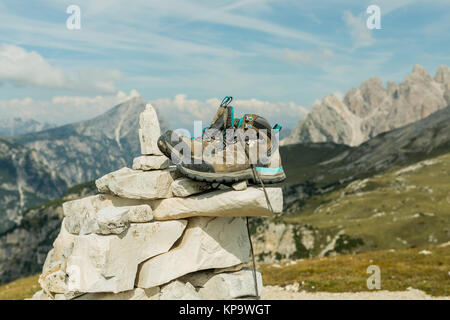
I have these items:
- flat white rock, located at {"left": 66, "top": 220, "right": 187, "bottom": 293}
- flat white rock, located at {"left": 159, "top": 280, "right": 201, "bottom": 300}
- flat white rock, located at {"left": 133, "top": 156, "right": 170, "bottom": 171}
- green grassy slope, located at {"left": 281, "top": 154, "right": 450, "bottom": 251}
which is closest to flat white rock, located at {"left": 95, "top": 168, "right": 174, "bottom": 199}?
flat white rock, located at {"left": 133, "top": 156, "right": 170, "bottom": 171}

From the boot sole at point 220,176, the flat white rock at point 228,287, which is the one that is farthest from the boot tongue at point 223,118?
the flat white rock at point 228,287

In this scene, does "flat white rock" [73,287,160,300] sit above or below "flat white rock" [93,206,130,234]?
below

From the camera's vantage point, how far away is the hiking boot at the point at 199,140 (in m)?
14.0

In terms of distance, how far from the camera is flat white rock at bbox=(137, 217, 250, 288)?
14.1 meters

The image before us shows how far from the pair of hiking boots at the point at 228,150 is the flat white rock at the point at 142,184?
0.88 meters

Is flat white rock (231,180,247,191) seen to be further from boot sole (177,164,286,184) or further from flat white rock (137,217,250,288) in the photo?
flat white rock (137,217,250,288)

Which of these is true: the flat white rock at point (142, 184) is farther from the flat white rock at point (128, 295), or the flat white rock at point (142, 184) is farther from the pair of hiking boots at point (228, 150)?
the flat white rock at point (128, 295)

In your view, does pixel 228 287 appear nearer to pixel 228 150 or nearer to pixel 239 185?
pixel 239 185

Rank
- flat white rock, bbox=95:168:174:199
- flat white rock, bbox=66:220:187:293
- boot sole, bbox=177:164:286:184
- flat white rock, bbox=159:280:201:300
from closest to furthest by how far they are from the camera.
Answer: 1. flat white rock, bbox=66:220:187:293
2. boot sole, bbox=177:164:286:184
3. flat white rock, bbox=159:280:201:300
4. flat white rock, bbox=95:168:174:199

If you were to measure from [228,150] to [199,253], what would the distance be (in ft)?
14.2

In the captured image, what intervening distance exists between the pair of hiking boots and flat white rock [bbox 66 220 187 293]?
119 inches

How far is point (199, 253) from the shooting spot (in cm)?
1457
